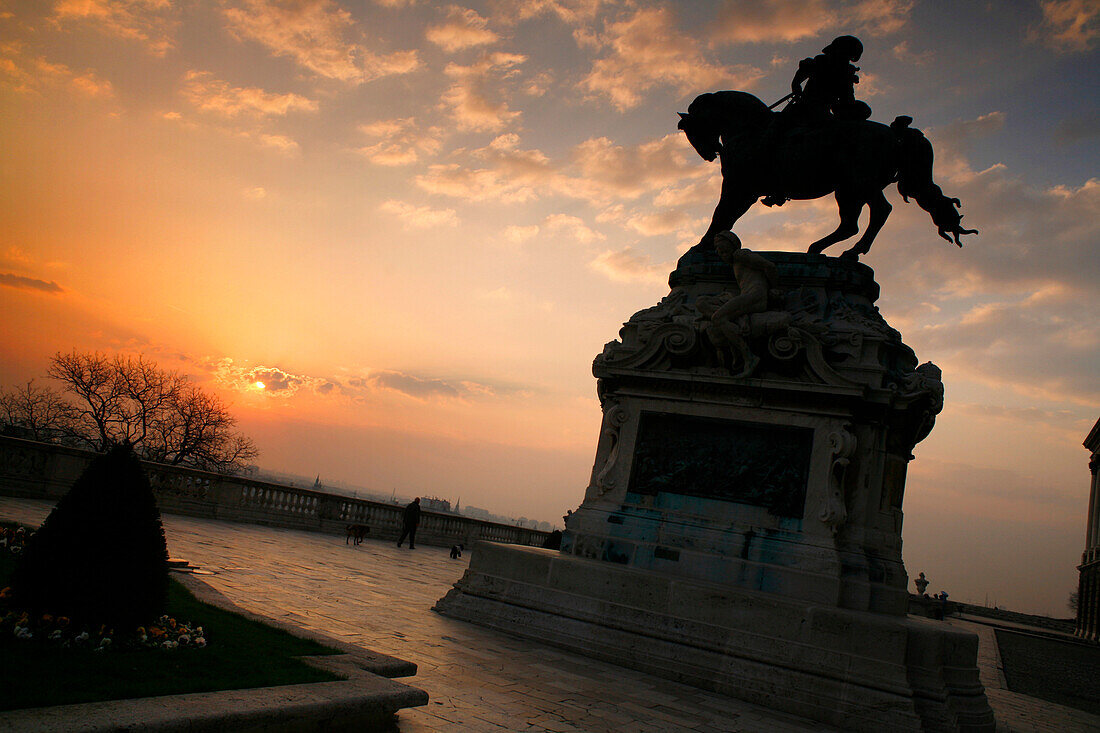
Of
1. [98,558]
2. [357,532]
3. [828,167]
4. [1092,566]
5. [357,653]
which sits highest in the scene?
[828,167]

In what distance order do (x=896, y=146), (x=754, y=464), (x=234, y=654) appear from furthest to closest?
(x=896, y=146) → (x=754, y=464) → (x=234, y=654)

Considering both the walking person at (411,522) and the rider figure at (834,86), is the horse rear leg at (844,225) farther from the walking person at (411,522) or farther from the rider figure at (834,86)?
the walking person at (411,522)

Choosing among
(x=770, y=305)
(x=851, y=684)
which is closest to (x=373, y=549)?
(x=770, y=305)

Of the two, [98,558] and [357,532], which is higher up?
[98,558]

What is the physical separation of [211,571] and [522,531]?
23.9 m

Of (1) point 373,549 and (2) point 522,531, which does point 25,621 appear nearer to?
(1) point 373,549

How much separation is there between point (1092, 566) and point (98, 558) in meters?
68.4

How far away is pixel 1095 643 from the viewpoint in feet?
151

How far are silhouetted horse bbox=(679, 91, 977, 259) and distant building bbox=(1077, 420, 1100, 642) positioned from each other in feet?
167

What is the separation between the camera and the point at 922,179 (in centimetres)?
1184

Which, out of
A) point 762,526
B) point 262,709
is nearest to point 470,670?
point 262,709

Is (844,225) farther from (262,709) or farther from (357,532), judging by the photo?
(357,532)

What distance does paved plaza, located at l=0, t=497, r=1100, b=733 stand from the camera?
6.00m

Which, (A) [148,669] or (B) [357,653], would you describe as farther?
(B) [357,653]
